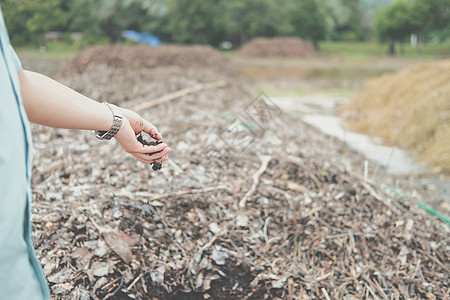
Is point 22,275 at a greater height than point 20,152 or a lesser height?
lesser

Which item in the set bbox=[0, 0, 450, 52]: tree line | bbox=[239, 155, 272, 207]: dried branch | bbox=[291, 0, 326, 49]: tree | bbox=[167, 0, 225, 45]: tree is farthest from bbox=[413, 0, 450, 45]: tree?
bbox=[239, 155, 272, 207]: dried branch

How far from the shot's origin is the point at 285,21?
38.0m

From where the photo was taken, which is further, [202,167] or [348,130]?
[348,130]

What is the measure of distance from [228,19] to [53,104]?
35823 millimetres

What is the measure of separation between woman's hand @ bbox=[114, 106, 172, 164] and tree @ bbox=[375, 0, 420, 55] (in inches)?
1581

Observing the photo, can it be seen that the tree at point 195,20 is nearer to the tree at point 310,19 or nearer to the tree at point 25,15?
the tree at point 310,19

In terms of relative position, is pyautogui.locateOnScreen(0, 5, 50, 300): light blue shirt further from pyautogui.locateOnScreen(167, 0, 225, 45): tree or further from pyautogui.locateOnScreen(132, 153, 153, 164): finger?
pyautogui.locateOnScreen(167, 0, 225, 45): tree

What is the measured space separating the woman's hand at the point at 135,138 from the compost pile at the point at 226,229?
0.99 meters

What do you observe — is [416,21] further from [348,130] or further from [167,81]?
[167,81]

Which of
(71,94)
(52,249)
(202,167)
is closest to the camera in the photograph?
(71,94)

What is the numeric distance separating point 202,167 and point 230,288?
4.02 feet

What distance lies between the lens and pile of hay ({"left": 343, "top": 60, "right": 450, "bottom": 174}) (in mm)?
5996

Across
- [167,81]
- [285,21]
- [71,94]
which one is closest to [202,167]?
[71,94]

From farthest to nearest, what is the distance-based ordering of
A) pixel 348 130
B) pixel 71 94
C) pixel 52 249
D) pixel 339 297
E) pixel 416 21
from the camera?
1. pixel 416 21
2. pixel 348 130
3. pixel 339 297
4. pixel 52 249
5. pixel 71 94
